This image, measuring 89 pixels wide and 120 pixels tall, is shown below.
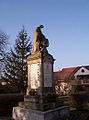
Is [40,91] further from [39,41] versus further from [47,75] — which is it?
[39,41]

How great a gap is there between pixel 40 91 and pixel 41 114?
1.67 meters

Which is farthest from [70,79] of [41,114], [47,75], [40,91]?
[41,114]

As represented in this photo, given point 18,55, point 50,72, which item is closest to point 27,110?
point 50,72

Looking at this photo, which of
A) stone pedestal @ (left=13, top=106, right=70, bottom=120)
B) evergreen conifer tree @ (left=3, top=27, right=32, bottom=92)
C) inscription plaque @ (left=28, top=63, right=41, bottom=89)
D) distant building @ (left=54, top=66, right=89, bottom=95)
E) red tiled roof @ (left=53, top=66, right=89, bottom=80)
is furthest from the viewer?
red tiled roof @ (left=53, top=66, right=89, bottom=80)

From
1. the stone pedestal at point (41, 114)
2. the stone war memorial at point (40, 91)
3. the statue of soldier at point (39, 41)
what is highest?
the statue of soldier at point (39, 41)

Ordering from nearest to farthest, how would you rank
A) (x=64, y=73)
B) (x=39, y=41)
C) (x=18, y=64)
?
(x=39, y=41)
(x=18, y=64)
(x=64, y=73)

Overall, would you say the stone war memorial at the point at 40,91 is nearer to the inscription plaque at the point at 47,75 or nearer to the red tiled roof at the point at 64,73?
the inscription plaque at the point at 47,75

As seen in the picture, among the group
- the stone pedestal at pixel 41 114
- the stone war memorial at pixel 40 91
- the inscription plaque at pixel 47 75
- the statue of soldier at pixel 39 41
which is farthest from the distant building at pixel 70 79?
the stone pedestal at pixel 41 114

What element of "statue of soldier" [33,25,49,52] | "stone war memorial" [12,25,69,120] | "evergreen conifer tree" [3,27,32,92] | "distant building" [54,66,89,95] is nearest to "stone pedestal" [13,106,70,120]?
"stone war memorial" [12,25,69,120]

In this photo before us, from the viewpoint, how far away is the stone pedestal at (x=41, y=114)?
9.68 metres

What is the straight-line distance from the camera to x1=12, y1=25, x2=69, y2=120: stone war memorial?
10.3 meters

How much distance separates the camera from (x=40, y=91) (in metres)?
11.0

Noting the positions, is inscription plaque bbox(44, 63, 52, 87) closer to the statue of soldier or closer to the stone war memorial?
the stone war memorial

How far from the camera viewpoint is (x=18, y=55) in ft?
82.3
